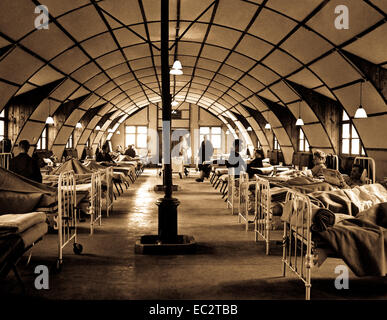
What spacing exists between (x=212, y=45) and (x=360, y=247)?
9.39m

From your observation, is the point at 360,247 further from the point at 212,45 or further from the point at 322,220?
the point at 212,45

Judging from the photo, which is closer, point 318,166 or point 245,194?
point 245,194

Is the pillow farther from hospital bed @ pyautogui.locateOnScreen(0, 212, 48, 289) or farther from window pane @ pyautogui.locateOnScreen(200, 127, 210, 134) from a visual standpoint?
window pane @ pyautogui.locateOnScreen(200, 127, 210, 134)

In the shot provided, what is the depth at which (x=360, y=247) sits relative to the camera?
410 centimetres

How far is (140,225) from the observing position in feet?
27.4

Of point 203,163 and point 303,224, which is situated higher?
point 203,163

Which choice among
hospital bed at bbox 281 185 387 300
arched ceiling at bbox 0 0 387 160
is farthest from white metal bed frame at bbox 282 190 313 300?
arched ceiling at bbox 0 0 387 160

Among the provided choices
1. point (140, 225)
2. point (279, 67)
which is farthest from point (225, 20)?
point (140, 225)

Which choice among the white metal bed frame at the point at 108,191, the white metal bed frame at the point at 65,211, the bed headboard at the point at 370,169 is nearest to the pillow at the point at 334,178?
the bed headboard at the point at 370,169

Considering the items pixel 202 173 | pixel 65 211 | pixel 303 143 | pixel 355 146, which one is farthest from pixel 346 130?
pixel 65 211

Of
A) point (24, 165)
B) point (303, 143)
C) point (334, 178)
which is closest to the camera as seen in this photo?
point (24, 165)

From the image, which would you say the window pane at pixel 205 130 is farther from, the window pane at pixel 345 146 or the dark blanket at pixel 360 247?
the dark blanket at pixel 360 247
